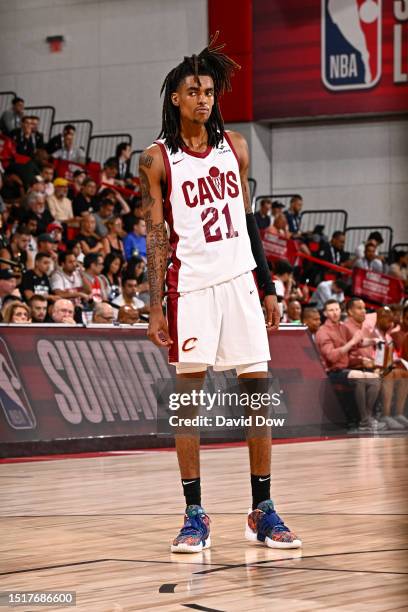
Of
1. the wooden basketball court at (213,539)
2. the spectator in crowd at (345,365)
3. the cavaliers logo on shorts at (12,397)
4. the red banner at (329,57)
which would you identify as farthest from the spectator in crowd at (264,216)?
the wooden basketball court at (213,539)

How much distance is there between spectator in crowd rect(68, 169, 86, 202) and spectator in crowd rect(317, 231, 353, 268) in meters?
3.89

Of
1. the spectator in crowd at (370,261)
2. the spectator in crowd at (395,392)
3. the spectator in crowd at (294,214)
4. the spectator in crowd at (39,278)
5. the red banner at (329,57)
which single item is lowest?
the spectator in crowd at (395,392)

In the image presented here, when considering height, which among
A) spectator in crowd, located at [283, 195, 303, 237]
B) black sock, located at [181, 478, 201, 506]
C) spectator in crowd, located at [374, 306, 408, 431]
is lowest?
spectator in crowd, located at [374, 306, 408, 431]

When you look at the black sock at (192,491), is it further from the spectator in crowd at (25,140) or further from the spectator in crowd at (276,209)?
the spectator in crowd at (276,209)

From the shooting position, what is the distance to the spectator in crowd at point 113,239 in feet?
51.5

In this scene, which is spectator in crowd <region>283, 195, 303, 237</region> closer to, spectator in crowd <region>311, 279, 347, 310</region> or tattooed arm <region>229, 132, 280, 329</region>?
spectator in crowd <region>311, 279, 347, 310</region>

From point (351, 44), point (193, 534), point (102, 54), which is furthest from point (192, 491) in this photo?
point (102, 54)

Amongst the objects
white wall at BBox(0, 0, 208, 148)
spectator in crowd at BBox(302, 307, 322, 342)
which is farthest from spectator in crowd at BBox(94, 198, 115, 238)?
white wall at BBox(0, 0, 208, 148)

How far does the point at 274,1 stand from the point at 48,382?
44.1 ft

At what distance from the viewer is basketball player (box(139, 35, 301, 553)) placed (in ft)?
16.8

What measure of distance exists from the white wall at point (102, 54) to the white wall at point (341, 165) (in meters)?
1.82

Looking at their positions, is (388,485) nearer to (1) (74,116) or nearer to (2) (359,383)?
(2) (359,383)

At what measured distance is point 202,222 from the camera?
514cm

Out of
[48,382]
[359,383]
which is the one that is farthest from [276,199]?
[48,382]
